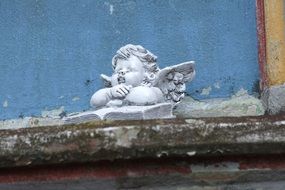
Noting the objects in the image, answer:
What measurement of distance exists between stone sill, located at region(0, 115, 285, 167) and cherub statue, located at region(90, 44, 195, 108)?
0.51 meters

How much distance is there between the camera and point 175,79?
318 centimetres

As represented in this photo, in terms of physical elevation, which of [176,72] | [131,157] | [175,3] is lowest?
[131,157]

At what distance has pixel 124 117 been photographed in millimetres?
2922

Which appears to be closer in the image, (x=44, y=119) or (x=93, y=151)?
(x=93, y=151)

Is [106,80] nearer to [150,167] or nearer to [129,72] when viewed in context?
[129,72]

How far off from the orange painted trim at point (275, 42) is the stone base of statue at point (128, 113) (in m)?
0.38

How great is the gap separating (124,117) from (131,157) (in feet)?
1.39

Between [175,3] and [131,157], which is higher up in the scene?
[175,3]

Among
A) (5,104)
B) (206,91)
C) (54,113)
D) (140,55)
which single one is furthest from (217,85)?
(5,104)

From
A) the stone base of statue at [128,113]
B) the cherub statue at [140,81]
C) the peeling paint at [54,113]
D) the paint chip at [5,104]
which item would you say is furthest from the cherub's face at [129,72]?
the paint chip at [5,104]

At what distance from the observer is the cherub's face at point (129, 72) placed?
3.09 metres

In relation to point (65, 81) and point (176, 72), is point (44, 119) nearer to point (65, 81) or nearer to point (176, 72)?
point (65, 81)

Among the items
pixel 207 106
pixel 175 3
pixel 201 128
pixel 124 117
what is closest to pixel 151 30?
pixel 175 3

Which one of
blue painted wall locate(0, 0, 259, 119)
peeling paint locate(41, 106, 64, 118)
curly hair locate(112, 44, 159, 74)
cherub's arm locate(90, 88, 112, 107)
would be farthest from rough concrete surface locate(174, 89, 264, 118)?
peeling paint locate(41, 106, 64, 118)
